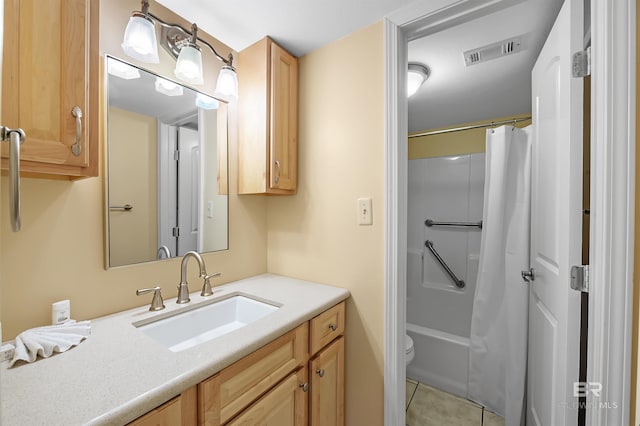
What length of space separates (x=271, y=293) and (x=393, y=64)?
1.22m

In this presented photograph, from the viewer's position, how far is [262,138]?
4.56ft

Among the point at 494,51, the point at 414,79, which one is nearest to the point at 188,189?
the point at 414,79

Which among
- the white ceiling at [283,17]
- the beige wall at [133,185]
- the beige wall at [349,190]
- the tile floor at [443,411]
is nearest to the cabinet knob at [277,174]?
the beige wall at [349,190]

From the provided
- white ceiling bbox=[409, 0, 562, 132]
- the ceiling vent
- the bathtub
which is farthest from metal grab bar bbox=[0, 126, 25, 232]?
the bathtub

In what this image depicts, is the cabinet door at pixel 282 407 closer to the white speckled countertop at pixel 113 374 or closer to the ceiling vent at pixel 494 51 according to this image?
the white speckled countertop at pixel 113 374

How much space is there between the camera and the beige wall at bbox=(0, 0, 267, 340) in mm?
850

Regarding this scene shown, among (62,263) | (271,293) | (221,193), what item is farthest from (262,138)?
(62,263)

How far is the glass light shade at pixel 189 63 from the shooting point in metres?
1.20

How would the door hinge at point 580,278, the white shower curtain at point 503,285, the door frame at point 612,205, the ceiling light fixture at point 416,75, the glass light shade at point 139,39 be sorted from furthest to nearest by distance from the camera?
the ceiling light fixture at point 416,75 < the white shower curtain at point 503,285 < the glass light shade at point 139,39 < the door hinge at point 580,278 < the door frame at point 612,205

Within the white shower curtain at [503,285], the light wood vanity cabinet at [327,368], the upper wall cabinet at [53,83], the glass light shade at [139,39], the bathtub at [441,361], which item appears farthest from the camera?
the bathtub at [441,361]

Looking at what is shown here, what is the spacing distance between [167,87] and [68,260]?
81cm

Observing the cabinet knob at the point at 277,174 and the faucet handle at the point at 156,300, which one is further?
the cabinet knob at the point at 277,174

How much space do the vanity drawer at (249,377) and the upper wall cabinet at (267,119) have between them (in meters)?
0.75

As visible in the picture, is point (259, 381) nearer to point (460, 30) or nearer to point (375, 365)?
point (375, 365)
